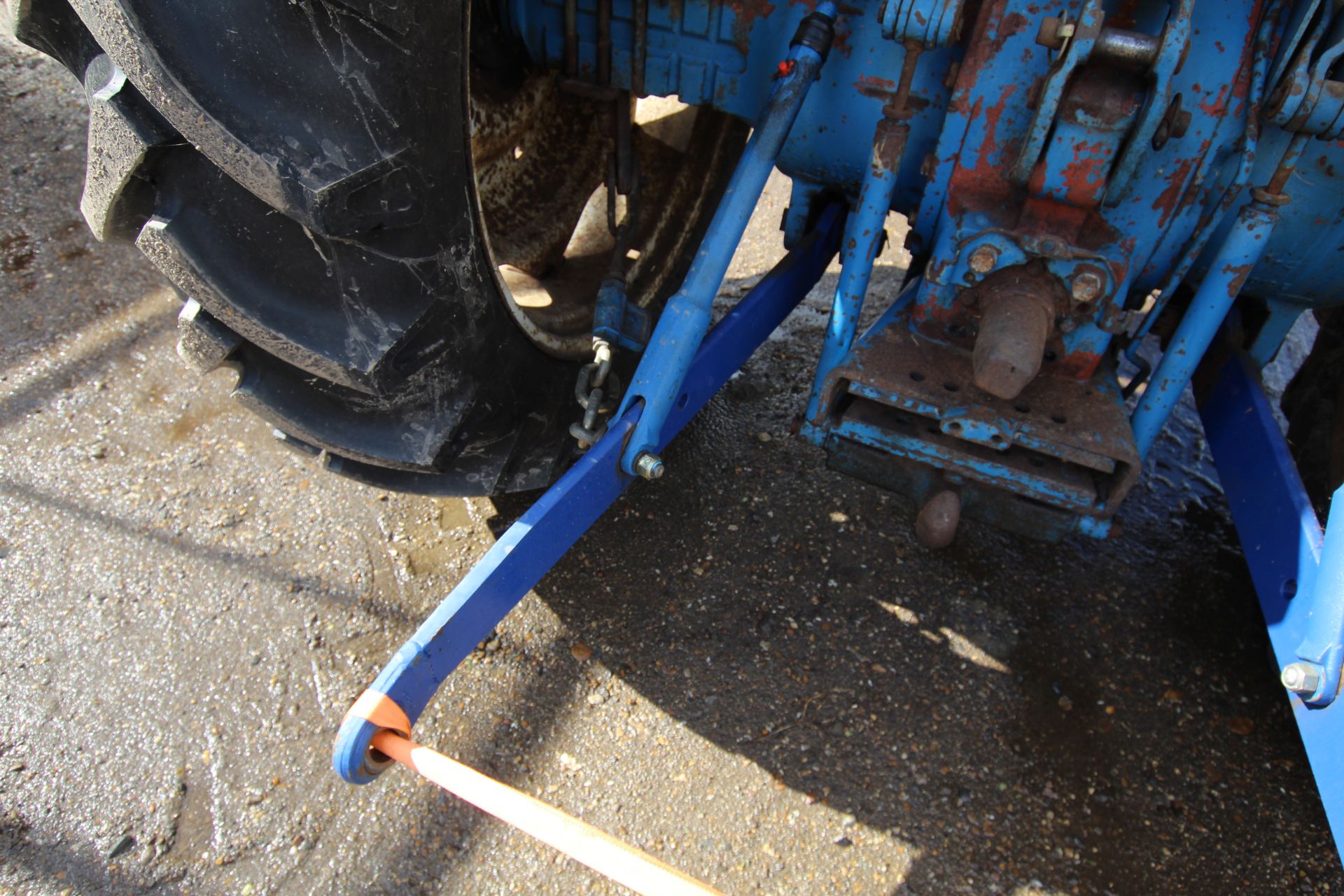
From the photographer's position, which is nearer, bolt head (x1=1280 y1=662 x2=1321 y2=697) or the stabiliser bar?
the stabiliser bar

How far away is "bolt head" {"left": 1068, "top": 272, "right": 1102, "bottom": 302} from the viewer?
136 centimetres

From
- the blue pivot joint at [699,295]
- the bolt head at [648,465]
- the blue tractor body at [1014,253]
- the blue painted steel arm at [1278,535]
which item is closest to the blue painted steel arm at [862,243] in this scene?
the blue tractor body at [1014,253]

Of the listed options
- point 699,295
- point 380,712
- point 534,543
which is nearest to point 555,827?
point 380,712

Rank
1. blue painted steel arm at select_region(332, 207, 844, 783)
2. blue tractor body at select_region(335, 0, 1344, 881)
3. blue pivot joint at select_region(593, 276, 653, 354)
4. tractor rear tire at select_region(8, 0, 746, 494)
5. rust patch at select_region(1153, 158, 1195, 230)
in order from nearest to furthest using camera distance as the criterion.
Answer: tractor rear tire at select_region(8, 0, 746, 494), blue painted steel arm at select_region(332, 207, 844, 783), blue tractor body at select_region(335, 0, 1344, 881), rust patch at select_region(1153, 158, 1195, 230), blue pivot joint at select_region(593, 276, 653, 354)

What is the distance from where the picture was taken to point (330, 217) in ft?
3.41

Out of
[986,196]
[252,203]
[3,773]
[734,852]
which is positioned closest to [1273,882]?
[734,852]

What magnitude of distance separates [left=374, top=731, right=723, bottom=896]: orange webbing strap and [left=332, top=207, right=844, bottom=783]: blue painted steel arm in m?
0.05

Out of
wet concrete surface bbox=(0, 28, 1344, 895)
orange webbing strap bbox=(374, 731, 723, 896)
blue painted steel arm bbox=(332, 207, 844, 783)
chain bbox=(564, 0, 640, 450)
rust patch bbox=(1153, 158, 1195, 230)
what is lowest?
wet concrete surface bbox=(0, 28, 1344, 895)

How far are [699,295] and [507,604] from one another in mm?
577

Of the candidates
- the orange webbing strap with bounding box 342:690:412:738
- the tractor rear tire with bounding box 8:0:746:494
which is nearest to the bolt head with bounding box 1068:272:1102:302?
the tractor rear tire with bounding box 8:0:746:494

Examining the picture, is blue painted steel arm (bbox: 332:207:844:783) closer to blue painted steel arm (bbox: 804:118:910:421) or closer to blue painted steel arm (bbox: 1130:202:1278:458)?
blue painted steel arm (bbox: 804:118:910:421)

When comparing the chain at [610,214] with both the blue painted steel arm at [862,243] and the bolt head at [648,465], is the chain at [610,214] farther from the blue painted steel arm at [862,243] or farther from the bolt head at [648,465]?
the blue painted steel arm at [862,243]

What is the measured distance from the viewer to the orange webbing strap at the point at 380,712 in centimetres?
104

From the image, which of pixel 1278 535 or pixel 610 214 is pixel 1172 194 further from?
pixel 610 214
